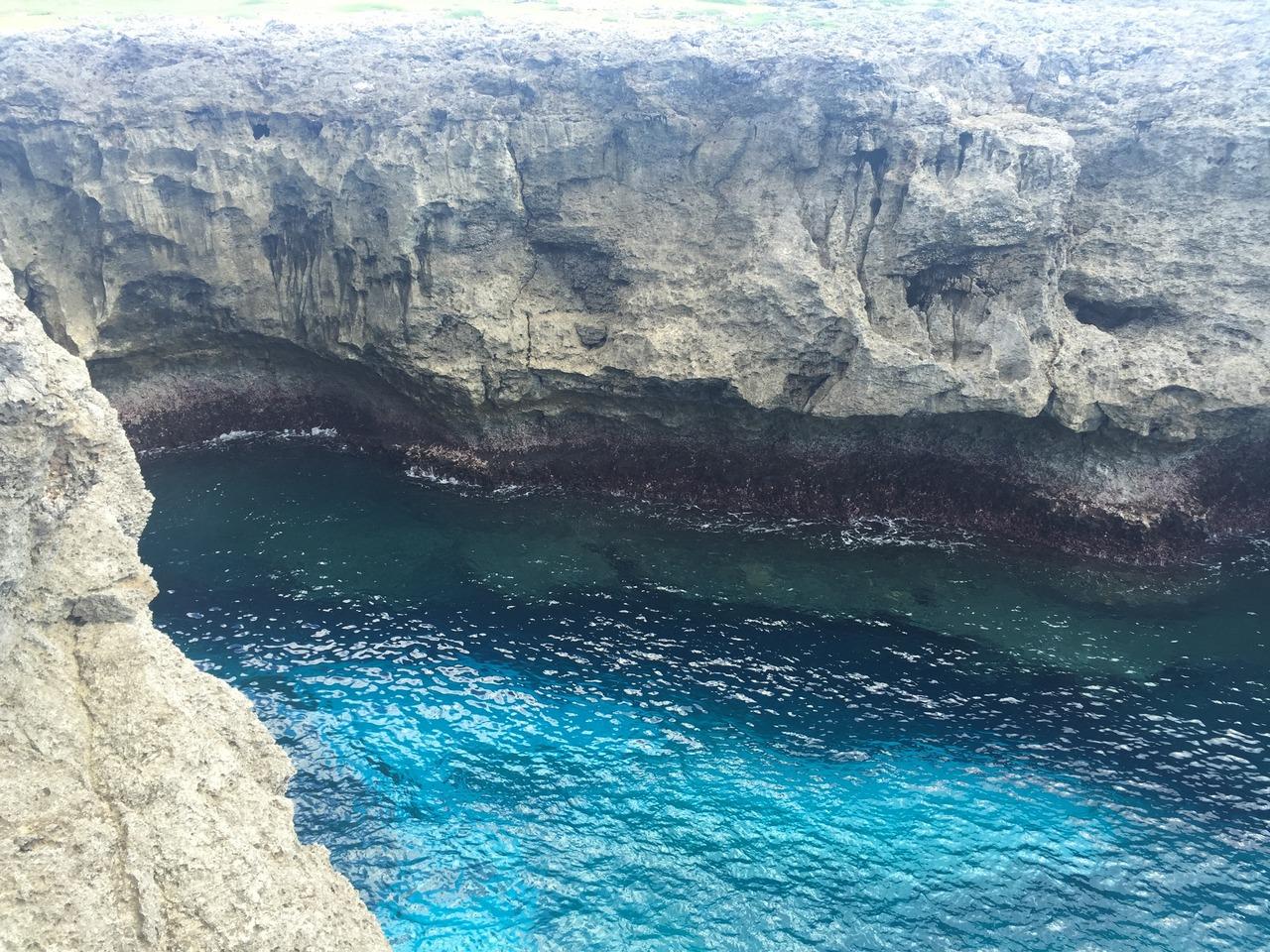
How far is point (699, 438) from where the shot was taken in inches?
1134

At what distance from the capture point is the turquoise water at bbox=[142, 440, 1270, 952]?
15.1 m

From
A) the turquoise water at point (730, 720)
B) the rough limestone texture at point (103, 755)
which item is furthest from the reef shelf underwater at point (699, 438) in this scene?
the rough limestone texture at point (103, 755)

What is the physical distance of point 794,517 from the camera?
27281 mm

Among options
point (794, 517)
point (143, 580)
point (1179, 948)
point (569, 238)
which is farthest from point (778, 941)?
point (569, 238)

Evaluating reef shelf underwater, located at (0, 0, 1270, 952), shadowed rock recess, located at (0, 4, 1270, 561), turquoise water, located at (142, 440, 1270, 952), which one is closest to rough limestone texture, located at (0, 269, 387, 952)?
reef shelf underwater, located at (0, 0, 1270, 952)

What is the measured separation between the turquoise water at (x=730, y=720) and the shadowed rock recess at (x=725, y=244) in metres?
3.17

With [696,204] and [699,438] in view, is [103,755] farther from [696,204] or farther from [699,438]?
[696,204]

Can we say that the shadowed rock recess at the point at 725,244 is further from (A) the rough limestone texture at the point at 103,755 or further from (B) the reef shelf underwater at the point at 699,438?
(A) the rough limestone texture at the point at 103,755

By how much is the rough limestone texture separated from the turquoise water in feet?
15.9

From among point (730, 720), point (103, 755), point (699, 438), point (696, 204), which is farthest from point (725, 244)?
point (103, 755)

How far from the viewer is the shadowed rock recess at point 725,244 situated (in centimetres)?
2538

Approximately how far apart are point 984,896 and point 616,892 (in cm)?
645

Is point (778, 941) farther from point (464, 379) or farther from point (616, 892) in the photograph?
point (464, 379)

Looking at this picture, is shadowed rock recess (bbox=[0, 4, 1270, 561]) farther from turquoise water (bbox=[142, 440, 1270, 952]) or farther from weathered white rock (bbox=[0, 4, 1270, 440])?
turquoise water (bbox=[142, 440, 1270, 952])
